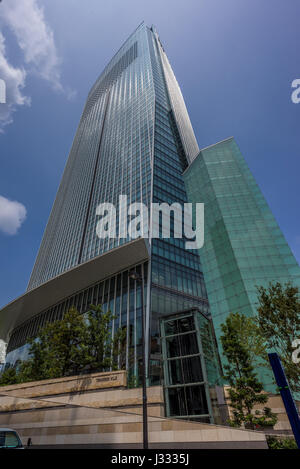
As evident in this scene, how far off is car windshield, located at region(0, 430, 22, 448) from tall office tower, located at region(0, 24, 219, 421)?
281 inches

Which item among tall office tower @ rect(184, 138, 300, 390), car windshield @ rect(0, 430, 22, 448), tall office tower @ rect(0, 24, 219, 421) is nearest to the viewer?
car windshield @ rect(0, 430, 22, 448)

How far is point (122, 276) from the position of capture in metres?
40.6

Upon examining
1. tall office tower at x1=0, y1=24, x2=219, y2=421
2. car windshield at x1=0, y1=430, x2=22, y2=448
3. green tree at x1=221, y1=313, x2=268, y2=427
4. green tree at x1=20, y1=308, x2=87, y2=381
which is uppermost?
tall office tower at x1=0, y1=24, x2=219, y2=421

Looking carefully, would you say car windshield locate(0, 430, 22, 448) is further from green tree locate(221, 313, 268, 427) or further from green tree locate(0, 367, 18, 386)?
green tree locate(0, 367, 18, 386)

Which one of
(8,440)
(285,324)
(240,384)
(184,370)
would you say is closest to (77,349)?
(184,370)

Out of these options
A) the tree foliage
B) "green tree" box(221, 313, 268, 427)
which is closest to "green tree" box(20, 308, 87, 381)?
the tree foliage

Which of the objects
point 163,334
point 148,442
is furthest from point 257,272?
point 148,442

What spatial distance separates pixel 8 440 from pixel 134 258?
3042 cm

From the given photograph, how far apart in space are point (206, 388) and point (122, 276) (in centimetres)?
2353

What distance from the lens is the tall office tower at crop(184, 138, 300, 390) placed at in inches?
1353

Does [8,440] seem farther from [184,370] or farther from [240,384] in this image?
[184,370]

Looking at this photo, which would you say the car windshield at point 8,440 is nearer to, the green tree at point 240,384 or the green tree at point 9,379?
the green tree at point 240,384

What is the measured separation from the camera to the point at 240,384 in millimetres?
16812

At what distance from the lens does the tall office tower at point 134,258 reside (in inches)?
889
